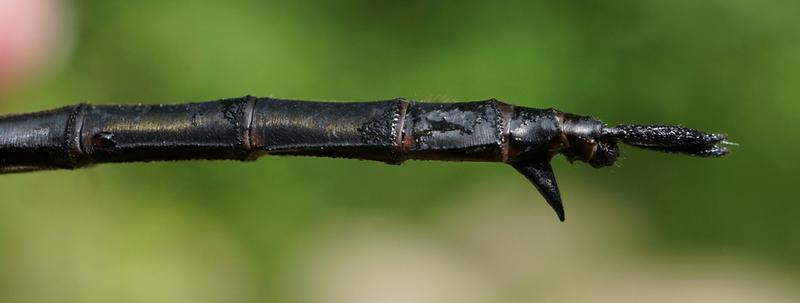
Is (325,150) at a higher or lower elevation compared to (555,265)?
lower

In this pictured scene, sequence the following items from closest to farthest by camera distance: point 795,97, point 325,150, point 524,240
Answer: point 325,150 < point 795,97 < point 524,240

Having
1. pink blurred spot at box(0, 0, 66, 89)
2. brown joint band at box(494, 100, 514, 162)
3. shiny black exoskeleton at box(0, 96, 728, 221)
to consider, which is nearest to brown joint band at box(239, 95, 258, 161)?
shiny black exoskeleton at box(0, 96, 728, 221)

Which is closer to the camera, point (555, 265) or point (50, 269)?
point (50, 269)

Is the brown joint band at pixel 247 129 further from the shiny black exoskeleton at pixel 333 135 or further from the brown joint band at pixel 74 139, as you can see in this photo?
the brown joint band at pixel 74 139

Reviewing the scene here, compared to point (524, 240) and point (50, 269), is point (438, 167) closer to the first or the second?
point (524, 240)

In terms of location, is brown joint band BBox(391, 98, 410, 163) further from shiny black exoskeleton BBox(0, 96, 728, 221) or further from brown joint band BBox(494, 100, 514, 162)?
brown joint band BBox(494, 100, 514, 162)

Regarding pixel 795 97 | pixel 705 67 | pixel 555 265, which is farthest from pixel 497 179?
pixel 795 97

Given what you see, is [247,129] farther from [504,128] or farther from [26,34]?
[26,34]

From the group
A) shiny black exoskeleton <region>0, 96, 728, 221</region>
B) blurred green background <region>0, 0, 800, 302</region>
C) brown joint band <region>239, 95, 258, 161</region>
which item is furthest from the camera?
blurred green background <region>0, 0, 800, 302</region>

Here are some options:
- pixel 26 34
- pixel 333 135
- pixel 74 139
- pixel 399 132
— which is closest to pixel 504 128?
pixel 399 132
